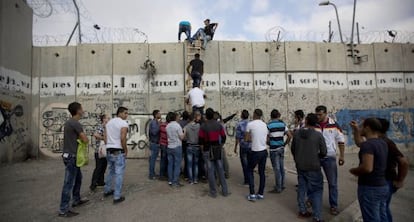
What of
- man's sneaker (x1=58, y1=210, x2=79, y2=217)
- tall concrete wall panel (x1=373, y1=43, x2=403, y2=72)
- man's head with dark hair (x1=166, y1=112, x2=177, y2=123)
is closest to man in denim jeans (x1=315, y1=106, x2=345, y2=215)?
man's head with dark hair (x1=166, y1=112, x2=177, y2=123)

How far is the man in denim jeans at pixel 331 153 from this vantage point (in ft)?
15.4

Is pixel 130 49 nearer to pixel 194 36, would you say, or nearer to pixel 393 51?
pixel 194 36

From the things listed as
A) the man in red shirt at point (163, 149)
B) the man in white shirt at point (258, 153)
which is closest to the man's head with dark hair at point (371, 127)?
the man in white shirt at point (258, 153)

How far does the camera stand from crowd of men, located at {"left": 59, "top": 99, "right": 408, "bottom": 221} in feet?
10.8

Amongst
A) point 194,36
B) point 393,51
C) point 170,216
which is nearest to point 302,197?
point 170,216

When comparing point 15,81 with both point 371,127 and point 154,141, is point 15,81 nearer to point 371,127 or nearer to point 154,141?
point 154,141

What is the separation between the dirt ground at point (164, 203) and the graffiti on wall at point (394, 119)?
12.8 feet

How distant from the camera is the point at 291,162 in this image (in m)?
10.1

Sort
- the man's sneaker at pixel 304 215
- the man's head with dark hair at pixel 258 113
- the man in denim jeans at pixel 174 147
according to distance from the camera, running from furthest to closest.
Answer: the man in denim jeans at pixel 174 147, the man's head with dark hair at pixel 258 113, the man's sneaker at pixel 304 215

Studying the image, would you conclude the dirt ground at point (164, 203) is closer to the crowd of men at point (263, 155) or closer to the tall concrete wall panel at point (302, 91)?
the crowd of men at point (263, 155)

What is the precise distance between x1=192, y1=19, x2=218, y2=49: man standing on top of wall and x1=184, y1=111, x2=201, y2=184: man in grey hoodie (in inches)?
203

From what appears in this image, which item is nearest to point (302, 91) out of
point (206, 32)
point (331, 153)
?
point (206, 32)

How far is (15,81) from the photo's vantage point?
9.52 meters

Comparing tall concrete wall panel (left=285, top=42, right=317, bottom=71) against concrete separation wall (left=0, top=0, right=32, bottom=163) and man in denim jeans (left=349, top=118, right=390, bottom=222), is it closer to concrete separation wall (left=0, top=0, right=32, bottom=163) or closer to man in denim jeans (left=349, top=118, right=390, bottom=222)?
man in denim jeans (left=349, top=118, right=390, bottom=222)
